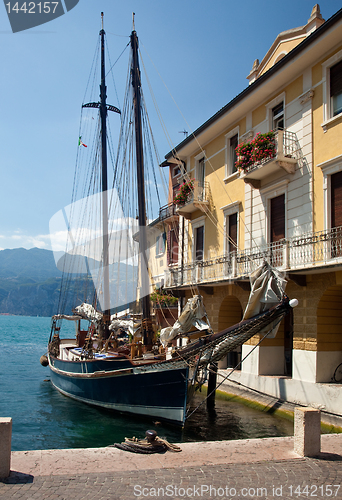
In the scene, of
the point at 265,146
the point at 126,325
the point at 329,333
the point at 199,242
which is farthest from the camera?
the point at 199,242

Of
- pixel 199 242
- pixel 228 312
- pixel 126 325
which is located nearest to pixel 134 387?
pixel 126 325

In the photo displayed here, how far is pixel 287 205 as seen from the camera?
15.5 metres

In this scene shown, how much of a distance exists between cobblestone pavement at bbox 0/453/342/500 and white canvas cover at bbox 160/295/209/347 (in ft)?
23.2

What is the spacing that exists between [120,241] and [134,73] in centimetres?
838

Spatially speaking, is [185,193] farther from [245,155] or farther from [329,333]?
[329,333]

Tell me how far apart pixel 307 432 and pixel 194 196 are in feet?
51.3

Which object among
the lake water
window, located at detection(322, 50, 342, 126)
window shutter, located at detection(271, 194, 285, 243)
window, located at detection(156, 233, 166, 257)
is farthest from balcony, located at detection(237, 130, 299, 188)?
window, located at detection(156, 233, 166, 257)

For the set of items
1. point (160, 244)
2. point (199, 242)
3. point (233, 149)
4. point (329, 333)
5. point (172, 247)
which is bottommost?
point (329, 333)

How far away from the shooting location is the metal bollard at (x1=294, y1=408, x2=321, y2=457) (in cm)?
716

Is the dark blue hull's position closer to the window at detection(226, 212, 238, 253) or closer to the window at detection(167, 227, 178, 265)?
the window at detection(226, 212, 238, 253)

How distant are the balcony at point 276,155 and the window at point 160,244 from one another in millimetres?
16561

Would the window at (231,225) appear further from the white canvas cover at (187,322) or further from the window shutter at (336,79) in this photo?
the window shutter at (336,79)

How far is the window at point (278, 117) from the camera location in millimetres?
16422

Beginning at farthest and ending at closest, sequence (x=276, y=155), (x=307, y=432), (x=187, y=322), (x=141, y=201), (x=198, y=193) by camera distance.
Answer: (x=198, y=193) < (x=141, y=201) < (x=276, y=155) < (x=187, y=322) < (x=307, y=432)
